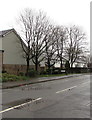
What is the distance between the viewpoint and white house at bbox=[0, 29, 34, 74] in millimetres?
31422

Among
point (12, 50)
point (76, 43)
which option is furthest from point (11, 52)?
point (76, 43)

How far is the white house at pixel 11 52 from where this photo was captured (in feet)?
103

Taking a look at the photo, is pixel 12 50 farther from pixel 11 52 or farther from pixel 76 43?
pixel 76 43

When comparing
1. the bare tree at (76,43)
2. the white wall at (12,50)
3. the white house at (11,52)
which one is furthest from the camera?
the bare tree at (76,43)

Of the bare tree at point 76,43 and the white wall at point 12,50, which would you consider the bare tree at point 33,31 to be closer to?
the white wall at point 12,50

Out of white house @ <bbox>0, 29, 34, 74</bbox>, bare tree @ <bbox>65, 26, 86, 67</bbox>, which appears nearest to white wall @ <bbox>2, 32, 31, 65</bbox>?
white house @ <bbox>0, 29, 34, 74</bbox>

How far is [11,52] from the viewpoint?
110 feet

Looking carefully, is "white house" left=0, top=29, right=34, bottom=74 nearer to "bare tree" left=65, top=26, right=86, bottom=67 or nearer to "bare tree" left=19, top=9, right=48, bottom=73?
"bare tree" left=19, top=9, right=48, bottom=73

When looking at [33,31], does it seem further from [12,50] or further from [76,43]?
[76,43]

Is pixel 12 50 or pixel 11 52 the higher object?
pixel 12 50

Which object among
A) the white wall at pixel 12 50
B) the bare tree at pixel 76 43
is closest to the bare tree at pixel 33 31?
the white wall at pixel 12 50

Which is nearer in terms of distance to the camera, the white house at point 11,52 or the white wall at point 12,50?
the white house at point 11,52

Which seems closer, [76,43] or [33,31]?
[33,31]

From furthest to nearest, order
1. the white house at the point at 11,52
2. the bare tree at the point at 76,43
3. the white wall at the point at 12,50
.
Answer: the bare tree at the point at 76,43, the white wall at the point at 12,50, the white house at the point at 11,52
